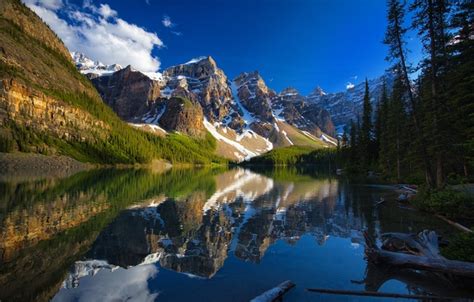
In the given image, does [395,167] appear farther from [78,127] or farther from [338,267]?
[78,127]

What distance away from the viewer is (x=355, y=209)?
26.6 m

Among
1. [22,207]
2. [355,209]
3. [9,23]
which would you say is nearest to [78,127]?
[9,23]

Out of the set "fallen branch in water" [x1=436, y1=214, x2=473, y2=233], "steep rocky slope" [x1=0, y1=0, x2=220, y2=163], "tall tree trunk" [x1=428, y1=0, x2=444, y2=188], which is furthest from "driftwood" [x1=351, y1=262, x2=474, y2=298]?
"steep rocky slope" [x1=0, y1=0, x2=220, y2=163]

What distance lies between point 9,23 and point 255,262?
765ft

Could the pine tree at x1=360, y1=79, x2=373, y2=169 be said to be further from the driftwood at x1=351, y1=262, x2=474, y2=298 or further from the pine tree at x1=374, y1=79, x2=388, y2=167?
the driftwood at x1=351, y1=262, x2=474, y2=298

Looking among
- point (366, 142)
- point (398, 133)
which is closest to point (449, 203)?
point (398, 133)

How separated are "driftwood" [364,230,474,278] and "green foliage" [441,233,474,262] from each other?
428 mm

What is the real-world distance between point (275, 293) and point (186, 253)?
20.7ft

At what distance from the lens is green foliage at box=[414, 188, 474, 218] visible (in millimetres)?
19953

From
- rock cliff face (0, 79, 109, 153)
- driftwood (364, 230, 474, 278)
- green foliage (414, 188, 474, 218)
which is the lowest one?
driftwood (364, 230, 474, 278)

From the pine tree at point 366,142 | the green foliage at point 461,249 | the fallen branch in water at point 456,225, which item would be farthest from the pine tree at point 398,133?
the green foliage at point 461,249

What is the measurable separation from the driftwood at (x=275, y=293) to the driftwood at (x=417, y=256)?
444 centimetres

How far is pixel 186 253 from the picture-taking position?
13859 millimetres

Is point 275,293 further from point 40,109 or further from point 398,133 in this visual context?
point 40,109
